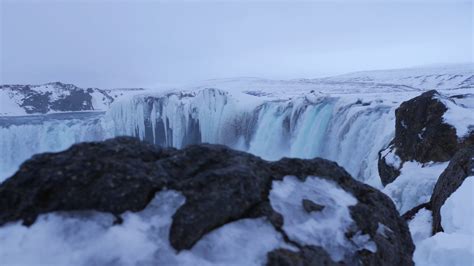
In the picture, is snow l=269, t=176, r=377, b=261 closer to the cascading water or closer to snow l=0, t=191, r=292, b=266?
snow l=0, t=191, r=292, b=266

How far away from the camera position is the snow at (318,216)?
267cm

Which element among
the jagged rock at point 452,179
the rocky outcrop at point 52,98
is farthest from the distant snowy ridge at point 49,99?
the jagged rock at point 452,179

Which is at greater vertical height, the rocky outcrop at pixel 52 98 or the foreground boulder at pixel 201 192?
the foreground boulder at pixel 201 192

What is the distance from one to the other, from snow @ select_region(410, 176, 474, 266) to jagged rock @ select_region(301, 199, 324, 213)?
1.84 meters

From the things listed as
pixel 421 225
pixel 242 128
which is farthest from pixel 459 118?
pixel 242 128

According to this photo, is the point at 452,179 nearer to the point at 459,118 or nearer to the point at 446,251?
the point at 446,251

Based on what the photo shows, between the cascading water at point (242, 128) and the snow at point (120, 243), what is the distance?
985 cm

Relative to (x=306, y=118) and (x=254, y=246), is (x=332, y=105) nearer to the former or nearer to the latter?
(x=306, y=118)

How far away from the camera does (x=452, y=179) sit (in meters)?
6.07

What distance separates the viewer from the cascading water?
586 inches

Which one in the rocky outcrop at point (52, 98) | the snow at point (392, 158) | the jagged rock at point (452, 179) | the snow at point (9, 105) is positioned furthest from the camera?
the rocky outcrop at point (52, 98)

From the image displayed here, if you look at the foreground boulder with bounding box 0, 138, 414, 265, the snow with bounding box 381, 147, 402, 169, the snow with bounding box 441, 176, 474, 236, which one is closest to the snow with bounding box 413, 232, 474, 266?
the snow with bounding box 441, 176, 474, 236

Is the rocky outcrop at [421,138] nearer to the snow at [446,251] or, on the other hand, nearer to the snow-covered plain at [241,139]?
the snow-covered plain at [241,139]

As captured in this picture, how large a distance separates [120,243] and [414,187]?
24.9ft
